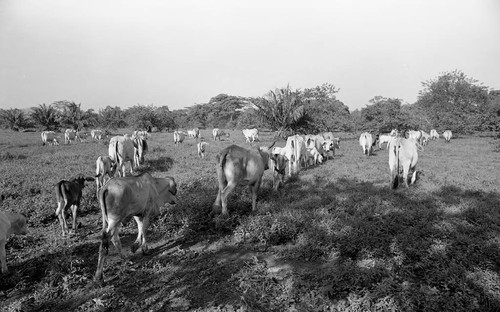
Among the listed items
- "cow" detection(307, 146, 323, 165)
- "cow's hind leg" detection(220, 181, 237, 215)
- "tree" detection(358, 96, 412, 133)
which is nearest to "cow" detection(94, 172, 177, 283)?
"cow's hind leg" detection(220, 181, 237, 215)

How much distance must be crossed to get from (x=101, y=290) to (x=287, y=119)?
20671 millimetres

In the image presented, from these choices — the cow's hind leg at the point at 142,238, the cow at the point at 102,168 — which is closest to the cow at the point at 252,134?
the cow at the point at 102,168

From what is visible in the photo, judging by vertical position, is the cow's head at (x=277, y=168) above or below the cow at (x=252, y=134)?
below

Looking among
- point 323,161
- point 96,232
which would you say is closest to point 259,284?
point 96,232

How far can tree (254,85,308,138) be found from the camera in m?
23.6

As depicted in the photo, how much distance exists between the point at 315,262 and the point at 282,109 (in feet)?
63.1

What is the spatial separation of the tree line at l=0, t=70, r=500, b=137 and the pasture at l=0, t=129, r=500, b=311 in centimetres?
1552

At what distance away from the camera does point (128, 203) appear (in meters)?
5.50

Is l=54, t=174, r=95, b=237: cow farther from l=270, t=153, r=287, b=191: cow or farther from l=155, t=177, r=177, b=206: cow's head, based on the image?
l=270, t=153, r=287, b=191: cow

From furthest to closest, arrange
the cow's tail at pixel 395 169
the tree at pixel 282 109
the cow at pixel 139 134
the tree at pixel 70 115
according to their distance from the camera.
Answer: the tree at pixel 70 115
the tree at pixel 282 109
the cow at pixel 139 134
the cow's tail at pixel 395 169

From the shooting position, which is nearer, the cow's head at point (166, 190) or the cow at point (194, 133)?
the cow's head at point (166, 190)

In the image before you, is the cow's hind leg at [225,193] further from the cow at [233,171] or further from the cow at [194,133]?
the cow at [194,133]

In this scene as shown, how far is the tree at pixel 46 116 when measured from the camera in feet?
143

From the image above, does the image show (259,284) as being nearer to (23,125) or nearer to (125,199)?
(125,199)
